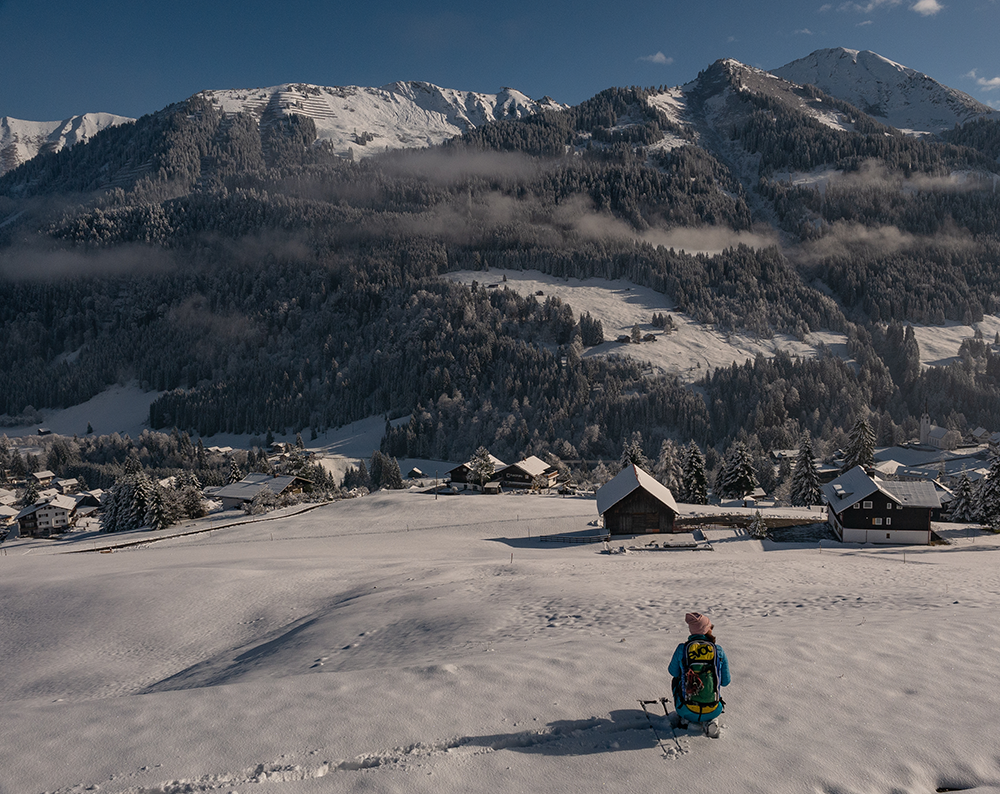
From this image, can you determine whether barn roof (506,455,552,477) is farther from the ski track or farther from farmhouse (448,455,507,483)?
the ski track

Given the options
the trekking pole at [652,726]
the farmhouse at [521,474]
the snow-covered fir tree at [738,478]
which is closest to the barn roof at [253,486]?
the farmhouse at [521,474]

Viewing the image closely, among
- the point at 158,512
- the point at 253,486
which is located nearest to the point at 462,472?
the point at 253,486

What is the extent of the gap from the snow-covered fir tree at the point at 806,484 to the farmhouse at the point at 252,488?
65594 mm

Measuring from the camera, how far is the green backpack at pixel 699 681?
7949mm

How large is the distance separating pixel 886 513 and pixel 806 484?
75.0ft

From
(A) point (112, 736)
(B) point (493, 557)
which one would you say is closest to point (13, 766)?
(A) point (112, 736)

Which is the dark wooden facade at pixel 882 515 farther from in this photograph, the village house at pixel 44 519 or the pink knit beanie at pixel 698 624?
the village house at pixel 44 519

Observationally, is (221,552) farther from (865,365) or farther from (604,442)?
(865,365)

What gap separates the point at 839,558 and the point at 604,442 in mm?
99840

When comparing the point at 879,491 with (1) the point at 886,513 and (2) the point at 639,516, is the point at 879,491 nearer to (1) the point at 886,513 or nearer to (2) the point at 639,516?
(1) the point at 886,513

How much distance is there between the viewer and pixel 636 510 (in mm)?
47938

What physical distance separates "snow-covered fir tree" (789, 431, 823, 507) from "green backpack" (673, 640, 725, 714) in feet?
219

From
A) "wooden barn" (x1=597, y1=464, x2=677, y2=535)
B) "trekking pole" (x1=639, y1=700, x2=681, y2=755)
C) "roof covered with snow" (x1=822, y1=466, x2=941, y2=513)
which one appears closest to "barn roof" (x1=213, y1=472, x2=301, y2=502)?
"wooden barn" (x1=597, y1=464, x2=677, y2=535)

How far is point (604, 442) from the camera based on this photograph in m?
134
